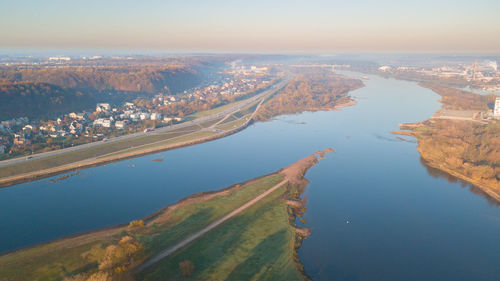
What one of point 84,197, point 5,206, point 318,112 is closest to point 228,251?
point 84,197

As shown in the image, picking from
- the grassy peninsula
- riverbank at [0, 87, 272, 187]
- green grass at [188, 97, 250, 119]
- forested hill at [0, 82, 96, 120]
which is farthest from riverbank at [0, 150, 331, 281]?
forested hill at [0, 82, 96, 120]

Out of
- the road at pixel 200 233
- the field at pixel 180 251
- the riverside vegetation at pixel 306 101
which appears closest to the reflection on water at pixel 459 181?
the road at pixel 200 233

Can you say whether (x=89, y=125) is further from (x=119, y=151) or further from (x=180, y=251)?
(x=180, y=251)

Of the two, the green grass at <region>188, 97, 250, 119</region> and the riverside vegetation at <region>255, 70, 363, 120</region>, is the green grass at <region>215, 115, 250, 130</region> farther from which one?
the green grass at <region>188, 97, 250, 119</region>

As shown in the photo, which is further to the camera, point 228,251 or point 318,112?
point 318,112

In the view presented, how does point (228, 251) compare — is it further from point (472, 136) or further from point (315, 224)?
point (472, 136)

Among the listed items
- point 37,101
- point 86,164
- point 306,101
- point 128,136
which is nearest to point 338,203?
point 86,164

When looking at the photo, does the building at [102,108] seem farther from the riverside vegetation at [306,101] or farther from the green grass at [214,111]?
the riverside vegetation at [306,101]
